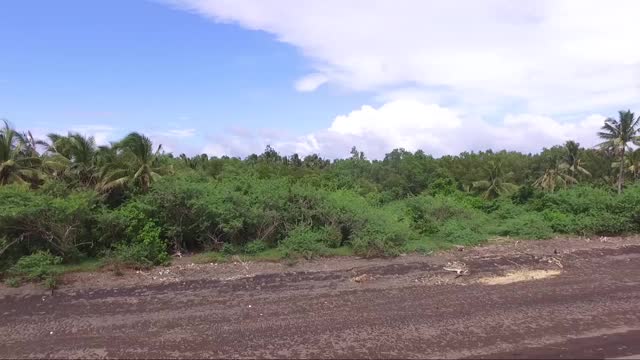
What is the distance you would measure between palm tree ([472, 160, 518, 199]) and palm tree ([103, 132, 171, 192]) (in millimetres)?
33583

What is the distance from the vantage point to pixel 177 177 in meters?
18.0

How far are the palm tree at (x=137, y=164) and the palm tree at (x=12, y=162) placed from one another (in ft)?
10.9

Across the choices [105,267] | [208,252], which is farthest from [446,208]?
[105,267]

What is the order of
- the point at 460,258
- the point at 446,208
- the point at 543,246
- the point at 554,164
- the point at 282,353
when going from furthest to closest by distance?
1. the point at 554,164
2. the point at 446,208
3. the point at 543,246
4. the point at 460,258
5. the point at 282,353

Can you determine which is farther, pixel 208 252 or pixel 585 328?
pixel 208 252

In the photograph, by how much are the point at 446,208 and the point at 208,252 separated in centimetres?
1018

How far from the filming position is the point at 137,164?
69.7ft

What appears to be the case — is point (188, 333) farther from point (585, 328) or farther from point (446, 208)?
point (446, 208)

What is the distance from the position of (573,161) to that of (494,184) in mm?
10062

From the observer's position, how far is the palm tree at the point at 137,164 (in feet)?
63.4

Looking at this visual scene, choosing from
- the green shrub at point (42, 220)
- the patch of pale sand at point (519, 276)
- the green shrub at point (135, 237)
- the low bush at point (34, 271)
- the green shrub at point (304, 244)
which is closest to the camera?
the low bush at point (34, 271)

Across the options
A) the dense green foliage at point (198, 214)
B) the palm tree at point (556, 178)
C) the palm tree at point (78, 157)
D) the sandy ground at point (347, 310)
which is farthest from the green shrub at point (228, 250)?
the palm tree at point (556, 178)

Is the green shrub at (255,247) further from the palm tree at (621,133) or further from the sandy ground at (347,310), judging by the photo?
the palm tree at (621,133)

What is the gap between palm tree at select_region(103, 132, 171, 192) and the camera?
19.3 m
